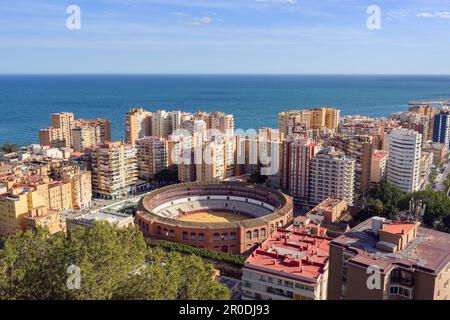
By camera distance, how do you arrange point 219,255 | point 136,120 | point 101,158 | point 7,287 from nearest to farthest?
point 7,287
point 219,255
point 101,158
point 136,120

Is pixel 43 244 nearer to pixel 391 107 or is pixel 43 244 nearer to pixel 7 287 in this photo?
pixel 7 287

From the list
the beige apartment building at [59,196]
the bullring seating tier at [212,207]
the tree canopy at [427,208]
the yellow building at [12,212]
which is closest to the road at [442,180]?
the tree canopy at [427,208]

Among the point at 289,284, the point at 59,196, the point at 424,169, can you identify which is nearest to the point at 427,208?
the point at 424,169

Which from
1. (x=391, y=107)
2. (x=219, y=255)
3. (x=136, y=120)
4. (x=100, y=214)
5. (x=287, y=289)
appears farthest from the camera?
(x=391, y=107)

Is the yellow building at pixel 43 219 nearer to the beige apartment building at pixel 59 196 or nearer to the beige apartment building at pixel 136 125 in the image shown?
the beige apartment building at pixel 59 196

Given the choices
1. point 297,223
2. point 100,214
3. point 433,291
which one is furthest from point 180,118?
point 433,291

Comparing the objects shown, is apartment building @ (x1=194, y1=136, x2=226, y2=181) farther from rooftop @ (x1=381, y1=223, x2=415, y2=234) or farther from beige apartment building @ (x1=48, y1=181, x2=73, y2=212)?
rooftop @ (x1=381, y1=223, x2=415, y2=234)

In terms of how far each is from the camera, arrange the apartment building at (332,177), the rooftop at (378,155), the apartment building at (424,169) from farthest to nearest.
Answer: the apartment building at (424,169) → the rooftop at (378,155) → the apartment building at (332,177)
